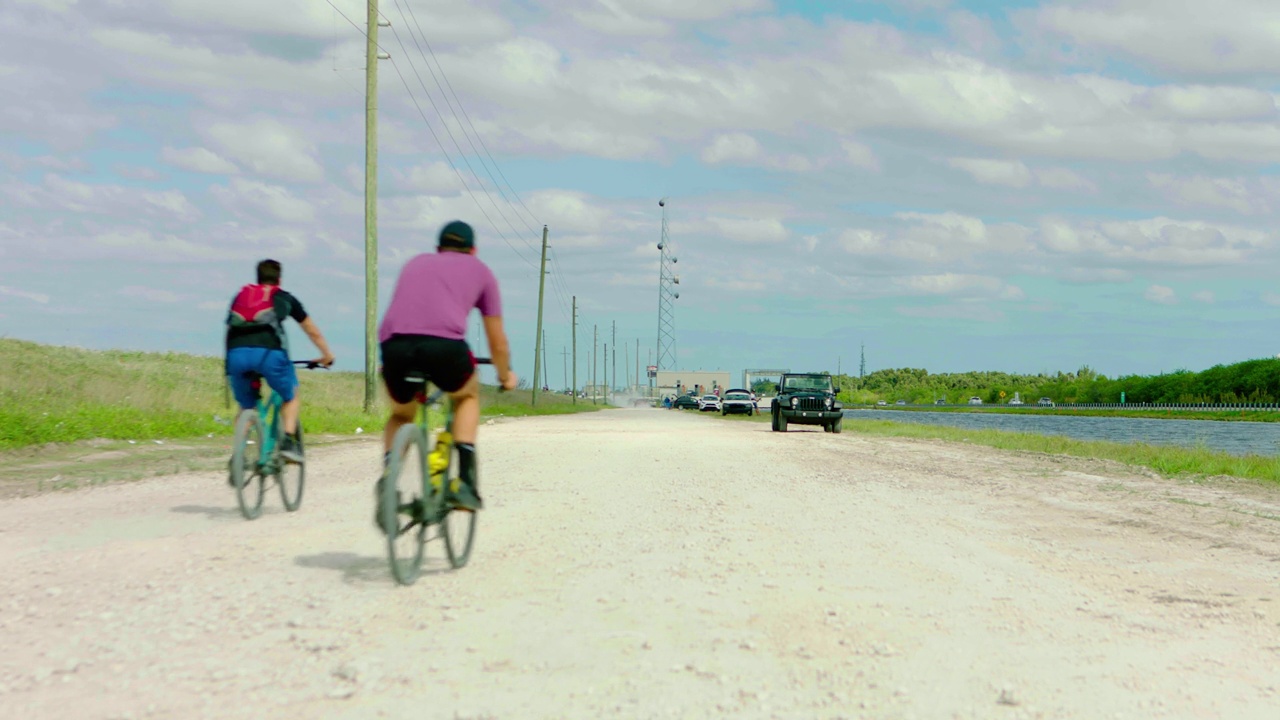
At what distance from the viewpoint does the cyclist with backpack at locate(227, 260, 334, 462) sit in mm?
9352

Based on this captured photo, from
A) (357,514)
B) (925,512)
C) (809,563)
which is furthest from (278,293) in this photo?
(925,512)

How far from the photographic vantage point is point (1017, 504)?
12664 millimetres

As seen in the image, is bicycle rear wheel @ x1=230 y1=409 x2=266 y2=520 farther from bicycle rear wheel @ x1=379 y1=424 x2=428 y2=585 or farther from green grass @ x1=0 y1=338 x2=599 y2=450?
bicycle rear wheel @ x1=379 y1=424 x2=428 y2=585

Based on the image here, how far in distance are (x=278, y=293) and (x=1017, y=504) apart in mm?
7808

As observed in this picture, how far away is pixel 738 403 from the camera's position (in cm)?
6844

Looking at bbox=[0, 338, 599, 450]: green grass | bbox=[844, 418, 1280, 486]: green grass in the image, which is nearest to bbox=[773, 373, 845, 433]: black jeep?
bbox=[844, 418, 1280, 486]: green grass

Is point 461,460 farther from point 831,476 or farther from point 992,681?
point 831,476

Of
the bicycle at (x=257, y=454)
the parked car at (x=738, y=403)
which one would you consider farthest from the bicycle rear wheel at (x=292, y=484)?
the parked car at (x=738, y=403)

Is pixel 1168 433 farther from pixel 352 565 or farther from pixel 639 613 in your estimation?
pixel 639 613

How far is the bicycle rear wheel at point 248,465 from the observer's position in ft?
30.2

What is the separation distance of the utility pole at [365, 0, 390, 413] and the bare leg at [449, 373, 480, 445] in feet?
72.9

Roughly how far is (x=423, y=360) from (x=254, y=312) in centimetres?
338

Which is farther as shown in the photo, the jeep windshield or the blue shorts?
the jeep windshield

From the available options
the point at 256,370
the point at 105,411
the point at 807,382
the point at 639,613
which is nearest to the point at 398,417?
the point at 639,613
